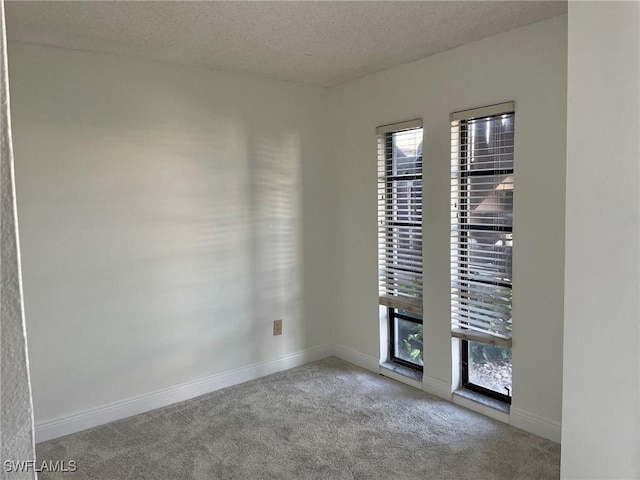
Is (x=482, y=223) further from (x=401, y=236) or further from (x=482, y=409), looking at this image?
(x=482, y=409)

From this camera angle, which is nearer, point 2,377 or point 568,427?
point 2,377

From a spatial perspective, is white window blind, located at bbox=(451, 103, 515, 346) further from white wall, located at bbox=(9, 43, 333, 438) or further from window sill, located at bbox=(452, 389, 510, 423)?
white wall, located at bbox=(9, 43, 333, 438)

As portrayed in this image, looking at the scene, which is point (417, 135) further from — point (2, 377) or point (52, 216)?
point (2, 377)

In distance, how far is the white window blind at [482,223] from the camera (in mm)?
2768

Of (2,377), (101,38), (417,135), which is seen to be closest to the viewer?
(2,377)

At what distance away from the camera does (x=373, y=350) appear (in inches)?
145

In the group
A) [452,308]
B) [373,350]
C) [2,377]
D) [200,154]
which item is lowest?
[373,350]

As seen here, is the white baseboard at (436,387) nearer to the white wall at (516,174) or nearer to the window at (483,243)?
the white wall at (516,174)

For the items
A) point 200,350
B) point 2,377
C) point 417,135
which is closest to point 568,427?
point 2,377

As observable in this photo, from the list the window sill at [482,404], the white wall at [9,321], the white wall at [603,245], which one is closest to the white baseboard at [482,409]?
the window sill at [482,404]

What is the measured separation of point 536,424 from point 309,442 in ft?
4.23

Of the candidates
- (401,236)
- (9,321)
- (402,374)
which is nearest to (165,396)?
(402,374)

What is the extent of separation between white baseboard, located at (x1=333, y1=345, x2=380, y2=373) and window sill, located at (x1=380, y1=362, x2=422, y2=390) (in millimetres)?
71

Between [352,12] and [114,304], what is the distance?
219 centimetres
